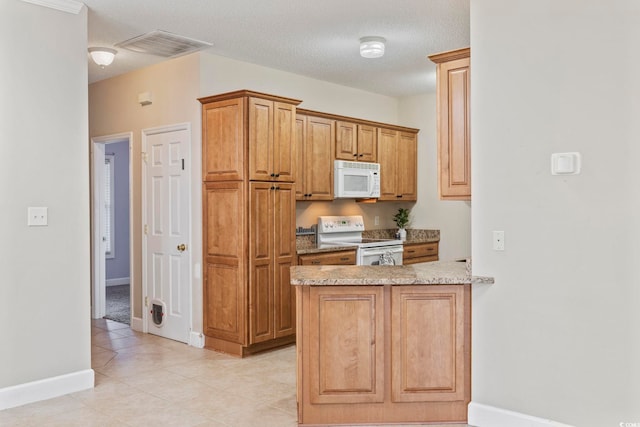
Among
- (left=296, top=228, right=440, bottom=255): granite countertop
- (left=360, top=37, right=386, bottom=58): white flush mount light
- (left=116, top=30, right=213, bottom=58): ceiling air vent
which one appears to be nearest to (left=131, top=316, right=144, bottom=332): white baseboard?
(left=296, top=228, right=440, bottom=255): granite countertop

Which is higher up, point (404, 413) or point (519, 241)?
point (519, 241)

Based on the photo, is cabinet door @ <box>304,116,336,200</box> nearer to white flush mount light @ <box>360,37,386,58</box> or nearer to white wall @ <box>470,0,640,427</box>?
white flush mount light @ <box>360,37,386,58</box>

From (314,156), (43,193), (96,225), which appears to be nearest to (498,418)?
(43,193)

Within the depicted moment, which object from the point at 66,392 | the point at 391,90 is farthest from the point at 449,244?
the point at 66,392

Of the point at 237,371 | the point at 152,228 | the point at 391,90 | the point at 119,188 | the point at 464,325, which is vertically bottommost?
the point at 237,371

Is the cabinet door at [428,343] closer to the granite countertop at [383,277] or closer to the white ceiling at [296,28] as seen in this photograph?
the granite countertop at [383,277]

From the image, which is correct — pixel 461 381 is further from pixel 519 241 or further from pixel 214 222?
pixel 214 222

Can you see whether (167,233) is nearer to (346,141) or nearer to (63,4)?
(346,141)

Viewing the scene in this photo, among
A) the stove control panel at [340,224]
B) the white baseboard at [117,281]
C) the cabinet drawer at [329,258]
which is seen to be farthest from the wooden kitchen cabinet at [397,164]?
the white baseboard at [117,281]

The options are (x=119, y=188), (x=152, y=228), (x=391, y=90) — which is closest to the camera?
(x=152, y=228)

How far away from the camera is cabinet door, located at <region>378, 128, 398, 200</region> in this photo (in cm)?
668

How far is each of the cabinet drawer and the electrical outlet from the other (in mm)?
2425

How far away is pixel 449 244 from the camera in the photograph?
22.7ft

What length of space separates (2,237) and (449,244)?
16.6ft
